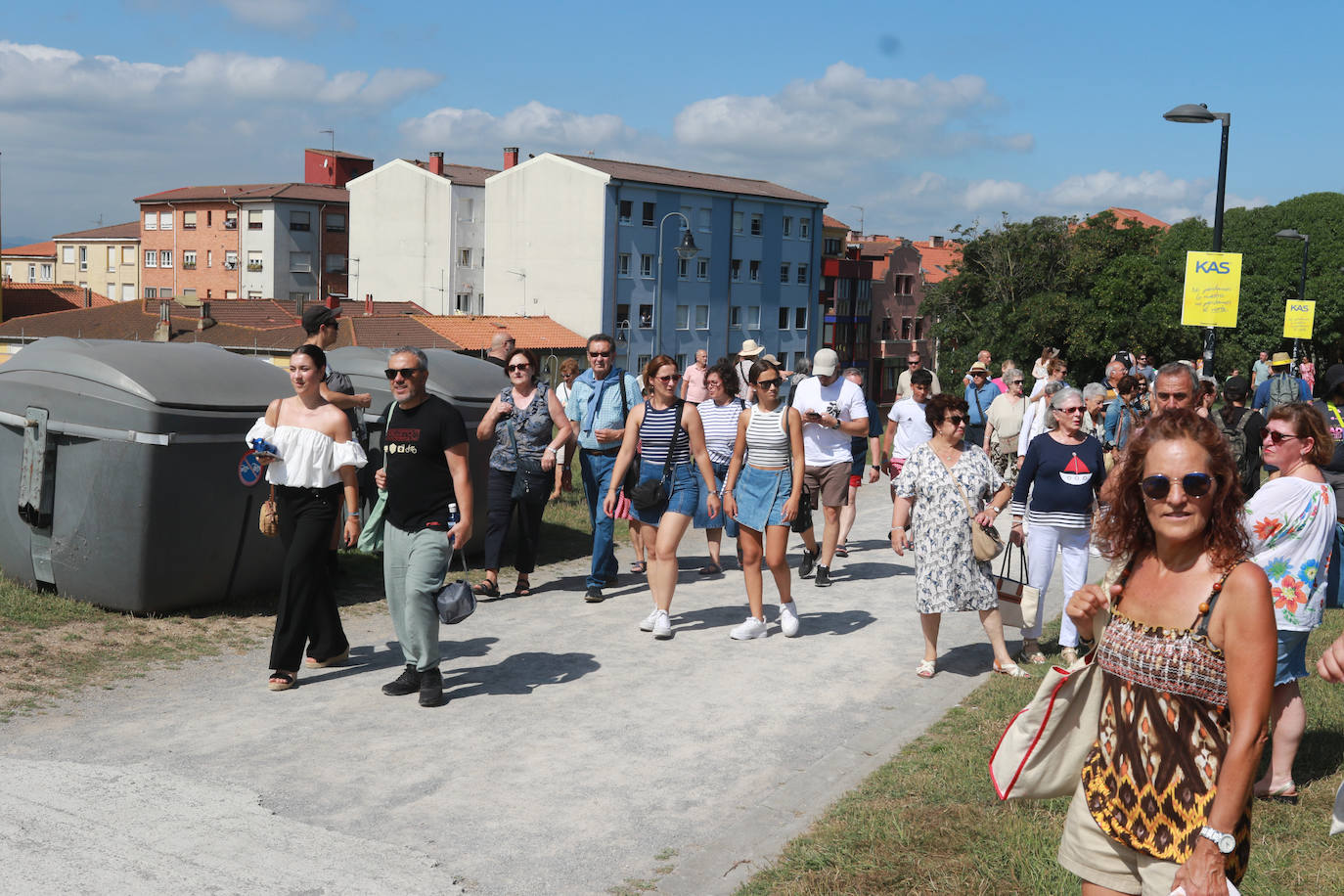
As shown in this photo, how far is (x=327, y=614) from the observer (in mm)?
7188

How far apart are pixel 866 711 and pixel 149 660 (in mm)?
4003

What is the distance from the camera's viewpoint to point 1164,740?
122 inches

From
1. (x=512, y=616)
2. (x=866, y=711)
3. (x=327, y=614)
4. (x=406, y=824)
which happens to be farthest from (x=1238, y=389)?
(x=406, y=824)

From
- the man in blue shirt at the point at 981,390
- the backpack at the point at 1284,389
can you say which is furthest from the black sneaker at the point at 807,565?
the backpack at the point at 1284,389

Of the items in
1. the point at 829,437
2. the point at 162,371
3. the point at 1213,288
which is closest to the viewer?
the point at 162,371

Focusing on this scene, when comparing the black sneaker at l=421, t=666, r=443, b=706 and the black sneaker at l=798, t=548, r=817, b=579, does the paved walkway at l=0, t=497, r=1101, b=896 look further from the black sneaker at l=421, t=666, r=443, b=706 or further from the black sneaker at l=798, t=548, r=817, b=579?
the black sneaker at l=798, t=548, r=817, b=579

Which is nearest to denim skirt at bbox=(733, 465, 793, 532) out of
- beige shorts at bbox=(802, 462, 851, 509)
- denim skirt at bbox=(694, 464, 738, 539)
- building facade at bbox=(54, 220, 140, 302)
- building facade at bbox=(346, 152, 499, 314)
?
denim skirt at bbox=(694, 464, 738, 539)

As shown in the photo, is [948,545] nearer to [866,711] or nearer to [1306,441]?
[866,711]

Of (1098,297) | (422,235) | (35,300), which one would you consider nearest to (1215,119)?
(1098,297)

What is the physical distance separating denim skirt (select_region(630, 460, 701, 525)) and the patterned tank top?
527 centimetres

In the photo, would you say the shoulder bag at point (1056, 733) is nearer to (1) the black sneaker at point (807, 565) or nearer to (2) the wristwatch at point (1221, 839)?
(2) the wristwatch at point (1221, 839)

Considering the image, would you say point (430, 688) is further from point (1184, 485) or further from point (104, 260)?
point (104, 260)

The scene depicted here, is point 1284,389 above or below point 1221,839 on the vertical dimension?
above

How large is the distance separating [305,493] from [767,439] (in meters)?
3.08
